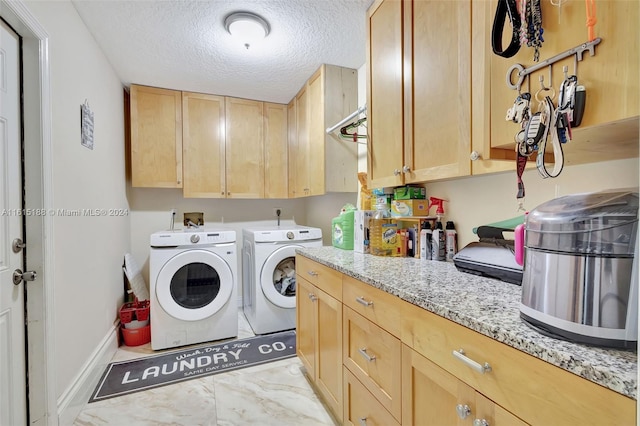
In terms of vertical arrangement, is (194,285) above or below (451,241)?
below

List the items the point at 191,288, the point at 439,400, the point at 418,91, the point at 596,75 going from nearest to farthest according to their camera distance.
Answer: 1. the point at 596,75
2. the point at 439,400
3. the point at 418,91
4. the point at 191,288

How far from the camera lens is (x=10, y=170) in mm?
1242

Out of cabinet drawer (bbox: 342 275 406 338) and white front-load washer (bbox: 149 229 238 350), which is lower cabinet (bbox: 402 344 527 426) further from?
white front-load washer (bbox: 149 229 238 350)

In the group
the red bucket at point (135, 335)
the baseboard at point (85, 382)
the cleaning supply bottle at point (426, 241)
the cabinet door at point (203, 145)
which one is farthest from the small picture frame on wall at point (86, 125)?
the cleaning supply bottle at point (426, 241)

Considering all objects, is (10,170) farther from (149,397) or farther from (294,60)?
(294,60)

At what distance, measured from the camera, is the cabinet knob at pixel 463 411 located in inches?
28.8

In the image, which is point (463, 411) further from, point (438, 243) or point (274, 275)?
point (274, 275)

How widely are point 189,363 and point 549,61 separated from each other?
8.46 ft

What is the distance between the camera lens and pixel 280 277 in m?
2.72

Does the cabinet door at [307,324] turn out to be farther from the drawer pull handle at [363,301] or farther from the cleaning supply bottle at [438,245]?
the cleaning supply bottle at [438,245]

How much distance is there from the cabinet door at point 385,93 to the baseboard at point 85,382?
200cm

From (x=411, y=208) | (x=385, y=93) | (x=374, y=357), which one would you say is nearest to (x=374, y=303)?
(x=374, y=357)

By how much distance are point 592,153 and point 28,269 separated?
2231 mm

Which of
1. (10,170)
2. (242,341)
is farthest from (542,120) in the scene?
(242,341)
